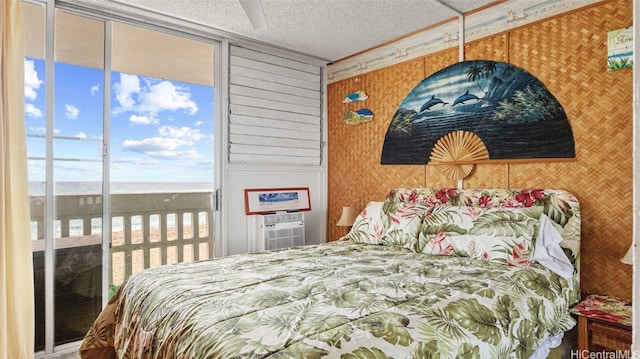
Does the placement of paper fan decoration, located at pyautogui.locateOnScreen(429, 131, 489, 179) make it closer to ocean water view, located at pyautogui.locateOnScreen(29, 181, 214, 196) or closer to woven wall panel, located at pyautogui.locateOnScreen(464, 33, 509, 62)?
woven wall panel, located at pyautogui.locateOnScreen(464, 33, 509, 62)

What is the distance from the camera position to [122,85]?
3121mm

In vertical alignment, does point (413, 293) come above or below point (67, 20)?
below

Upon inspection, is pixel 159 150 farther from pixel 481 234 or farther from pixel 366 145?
pixel 481 234

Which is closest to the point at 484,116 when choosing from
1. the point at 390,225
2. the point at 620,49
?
the point at 620,49

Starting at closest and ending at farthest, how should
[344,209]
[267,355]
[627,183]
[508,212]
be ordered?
[267,355]
[627,183]
[508,212]
[344,209]

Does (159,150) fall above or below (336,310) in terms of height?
above

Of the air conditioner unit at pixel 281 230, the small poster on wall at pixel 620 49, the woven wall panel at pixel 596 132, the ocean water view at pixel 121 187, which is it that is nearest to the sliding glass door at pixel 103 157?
the ocean water view at pixel 121 187

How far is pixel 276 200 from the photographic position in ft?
13.2

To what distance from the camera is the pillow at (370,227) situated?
3.12 m

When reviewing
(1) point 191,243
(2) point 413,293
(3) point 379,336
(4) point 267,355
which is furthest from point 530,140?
(1) point 191,243

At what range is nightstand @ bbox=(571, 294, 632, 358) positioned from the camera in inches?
76.2

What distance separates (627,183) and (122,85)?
12.3 ft

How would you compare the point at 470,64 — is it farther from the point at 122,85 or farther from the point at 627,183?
the point at 122,85

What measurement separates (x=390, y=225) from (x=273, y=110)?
72.0 inches
